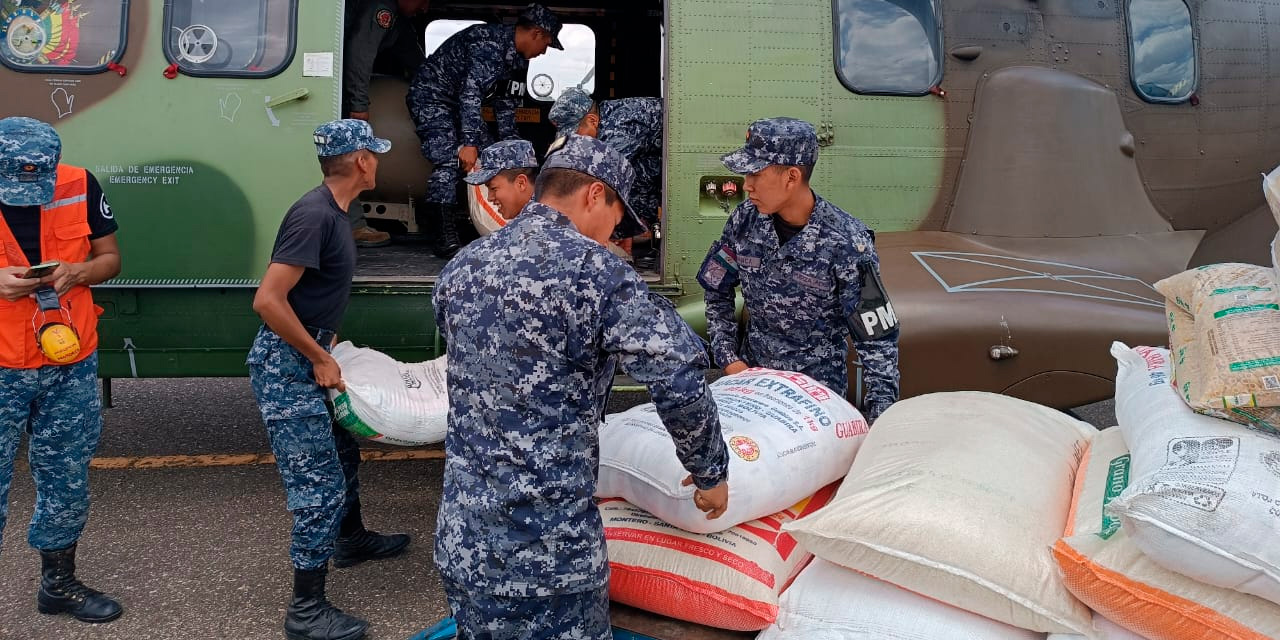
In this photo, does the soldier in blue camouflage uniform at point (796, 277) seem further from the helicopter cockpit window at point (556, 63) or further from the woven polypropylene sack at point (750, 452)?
the helicopter cockpit window at point (556, 63)

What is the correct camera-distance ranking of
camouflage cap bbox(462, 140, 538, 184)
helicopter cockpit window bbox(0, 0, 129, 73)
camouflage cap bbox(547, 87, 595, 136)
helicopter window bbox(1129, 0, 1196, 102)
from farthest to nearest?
camouflage cap bbox(547, 87, 595, 136) < helicopter window bbox(1129, 0, 1196, 102) < helicopter cockpit window bbox(0, 0, 129, 73) < camouflage cap bbox(462, 140, 538, 184)

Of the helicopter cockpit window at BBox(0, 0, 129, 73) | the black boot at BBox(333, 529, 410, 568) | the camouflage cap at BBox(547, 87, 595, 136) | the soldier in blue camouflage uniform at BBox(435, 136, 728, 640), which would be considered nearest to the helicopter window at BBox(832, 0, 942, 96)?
the camouflage cap at BBox(547, 87, 595, 136)

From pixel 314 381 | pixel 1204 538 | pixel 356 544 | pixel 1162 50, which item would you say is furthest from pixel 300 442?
pixel 1162 50

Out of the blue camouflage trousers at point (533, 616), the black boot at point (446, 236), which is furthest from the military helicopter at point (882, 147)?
the blue camouflage trousers at point (533, 616)

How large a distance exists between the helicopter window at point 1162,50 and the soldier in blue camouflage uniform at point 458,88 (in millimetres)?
3214

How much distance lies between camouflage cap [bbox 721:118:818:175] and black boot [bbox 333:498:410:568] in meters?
2.20

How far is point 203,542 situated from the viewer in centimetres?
432

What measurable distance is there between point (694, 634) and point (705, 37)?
3.16 meters

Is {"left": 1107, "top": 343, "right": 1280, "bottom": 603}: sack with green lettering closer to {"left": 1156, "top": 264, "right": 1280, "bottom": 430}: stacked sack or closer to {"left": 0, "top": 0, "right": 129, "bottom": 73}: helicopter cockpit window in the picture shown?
{"left": 1156, "top": 264, "right": 1280, "bottom": 430}: stacked sack

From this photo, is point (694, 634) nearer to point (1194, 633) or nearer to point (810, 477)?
point (810, 477)

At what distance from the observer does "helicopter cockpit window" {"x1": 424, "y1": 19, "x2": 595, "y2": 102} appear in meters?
6.47

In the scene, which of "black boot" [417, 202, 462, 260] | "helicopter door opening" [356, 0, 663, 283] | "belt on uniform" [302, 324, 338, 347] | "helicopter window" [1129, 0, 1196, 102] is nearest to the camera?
"belt on uniform" [302, 324, 338, 347]

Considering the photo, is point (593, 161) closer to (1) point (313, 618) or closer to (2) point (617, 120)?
(1) point (313, 618)

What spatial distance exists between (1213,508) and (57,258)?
3744 millimetres
